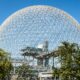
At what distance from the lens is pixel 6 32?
121m

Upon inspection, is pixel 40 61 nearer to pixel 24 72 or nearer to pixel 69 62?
pixel 24 72

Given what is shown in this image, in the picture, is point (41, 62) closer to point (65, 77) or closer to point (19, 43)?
point (19, 43)

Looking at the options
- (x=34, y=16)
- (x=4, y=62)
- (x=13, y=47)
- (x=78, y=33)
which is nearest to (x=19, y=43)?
(x=13, y=47)

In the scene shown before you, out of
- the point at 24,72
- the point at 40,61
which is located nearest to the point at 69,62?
the point at 24,72

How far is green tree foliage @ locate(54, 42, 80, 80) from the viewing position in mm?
62094

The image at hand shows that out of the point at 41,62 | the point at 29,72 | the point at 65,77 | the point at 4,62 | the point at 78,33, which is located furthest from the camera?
the point at 41,62

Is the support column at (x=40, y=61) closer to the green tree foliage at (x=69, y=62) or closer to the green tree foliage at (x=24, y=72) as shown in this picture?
the green tree foliage at (x=24, y=72)

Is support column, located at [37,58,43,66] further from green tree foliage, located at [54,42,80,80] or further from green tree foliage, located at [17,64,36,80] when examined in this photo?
green tree foliage, located at [54,42,80,80]

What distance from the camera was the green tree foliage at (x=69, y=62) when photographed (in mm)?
62094

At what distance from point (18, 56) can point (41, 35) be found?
9.57m

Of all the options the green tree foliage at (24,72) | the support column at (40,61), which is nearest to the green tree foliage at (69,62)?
the green tree foliage at (24,72)

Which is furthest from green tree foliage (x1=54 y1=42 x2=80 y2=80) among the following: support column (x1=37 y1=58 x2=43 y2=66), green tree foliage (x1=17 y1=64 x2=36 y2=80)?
support column (x1=37 y1=58 x2=43 y2=66)

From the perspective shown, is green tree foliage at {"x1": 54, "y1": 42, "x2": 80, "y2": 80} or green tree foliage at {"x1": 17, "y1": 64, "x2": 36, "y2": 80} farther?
green tree foliage at {"x1": 17, "y1": 64, "x2": 36, "y2": 80}

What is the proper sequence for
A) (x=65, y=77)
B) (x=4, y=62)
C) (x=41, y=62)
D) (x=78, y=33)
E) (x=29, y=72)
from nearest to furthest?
(x=65, y=77) < (x=4, y=62) < (x=29, y=72) < (x=78, y=33) < (x=41, y=62)
